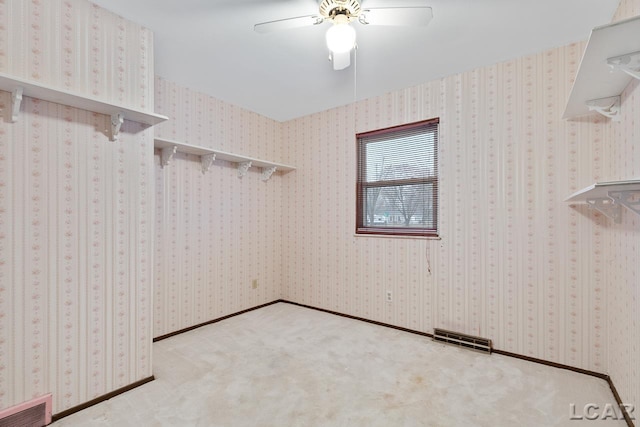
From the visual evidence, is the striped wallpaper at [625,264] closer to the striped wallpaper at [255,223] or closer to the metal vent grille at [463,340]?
the striped wallpaper at [255,223]

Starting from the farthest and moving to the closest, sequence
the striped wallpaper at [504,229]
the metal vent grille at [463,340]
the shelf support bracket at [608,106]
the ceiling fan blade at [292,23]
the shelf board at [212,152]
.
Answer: the shelf board at [212,152], the metal vent grille at [463,340], the striped wallpaper at [504,229], the shelf support bracket at [608,106], the ceiling fan blade at [292,23]

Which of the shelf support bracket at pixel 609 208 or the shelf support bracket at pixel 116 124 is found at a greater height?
the shelf support bracket at pixel 116 124

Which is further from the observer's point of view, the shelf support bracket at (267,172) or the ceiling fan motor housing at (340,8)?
the shelf support bracket at (267,172)

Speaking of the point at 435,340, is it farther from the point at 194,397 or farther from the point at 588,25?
the point at 588,25

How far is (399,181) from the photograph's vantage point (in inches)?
128

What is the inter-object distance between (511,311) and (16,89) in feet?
12.1

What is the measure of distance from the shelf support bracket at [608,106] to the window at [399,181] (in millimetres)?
1215

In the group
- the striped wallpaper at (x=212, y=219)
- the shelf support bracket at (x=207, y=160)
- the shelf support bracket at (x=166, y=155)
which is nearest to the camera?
the shelf support bracket at (x=166, y=155)

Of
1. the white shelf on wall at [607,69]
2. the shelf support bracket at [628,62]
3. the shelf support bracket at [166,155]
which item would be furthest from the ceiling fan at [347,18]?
the shelf support bracket at [166,155]

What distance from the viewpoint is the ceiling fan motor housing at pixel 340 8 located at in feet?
5.47

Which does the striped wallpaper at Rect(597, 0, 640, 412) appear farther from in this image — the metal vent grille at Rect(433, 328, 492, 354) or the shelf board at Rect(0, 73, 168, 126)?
the shelf board at Rect(0, 73, 168, 126)

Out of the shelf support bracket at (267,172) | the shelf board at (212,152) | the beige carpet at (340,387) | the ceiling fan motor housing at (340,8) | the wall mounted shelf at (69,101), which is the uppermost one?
the ceiling fan motor housing at (340,8)

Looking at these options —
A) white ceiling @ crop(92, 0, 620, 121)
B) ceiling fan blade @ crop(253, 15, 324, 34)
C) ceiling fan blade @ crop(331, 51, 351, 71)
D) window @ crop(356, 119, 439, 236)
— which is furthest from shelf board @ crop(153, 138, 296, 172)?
ceiling fan blade @ crop(331, 51, 351, 71)

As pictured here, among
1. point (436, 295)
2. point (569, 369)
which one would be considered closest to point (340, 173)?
point (436, 295)
